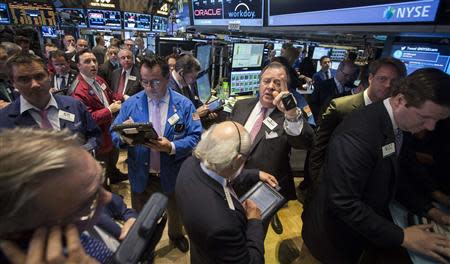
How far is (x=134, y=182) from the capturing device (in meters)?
2.28

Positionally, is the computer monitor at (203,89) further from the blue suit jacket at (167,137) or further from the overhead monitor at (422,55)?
the overhead monitor at (422,55)

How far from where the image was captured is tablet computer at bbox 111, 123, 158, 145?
1.77 metres

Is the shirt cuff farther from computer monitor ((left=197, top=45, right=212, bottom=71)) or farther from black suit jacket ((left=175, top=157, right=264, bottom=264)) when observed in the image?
computer monitor ((left=197, top=45, right=212, bottom=71))

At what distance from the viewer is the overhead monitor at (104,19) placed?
9.92 meters

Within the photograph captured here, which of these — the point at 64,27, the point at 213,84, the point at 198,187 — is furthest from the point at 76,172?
the point at 64,27

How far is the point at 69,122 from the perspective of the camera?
2.15 metres

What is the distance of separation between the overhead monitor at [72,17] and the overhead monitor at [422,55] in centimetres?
1060

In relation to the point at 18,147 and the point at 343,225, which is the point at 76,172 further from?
the point at 343,225

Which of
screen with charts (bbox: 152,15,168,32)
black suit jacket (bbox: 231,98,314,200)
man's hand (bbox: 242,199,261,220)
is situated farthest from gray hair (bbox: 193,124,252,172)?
screen with charts (bbox: 152,15,168,32)

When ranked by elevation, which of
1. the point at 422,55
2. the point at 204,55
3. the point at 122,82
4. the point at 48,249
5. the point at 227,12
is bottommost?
the point at 122,82

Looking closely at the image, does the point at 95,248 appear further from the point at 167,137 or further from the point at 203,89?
the point at 203,89

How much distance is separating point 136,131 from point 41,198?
121 centimetres

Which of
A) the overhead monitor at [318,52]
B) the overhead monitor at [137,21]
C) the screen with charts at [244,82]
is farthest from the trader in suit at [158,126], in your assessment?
the overhead monitor at [137,21]

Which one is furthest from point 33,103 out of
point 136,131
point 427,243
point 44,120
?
point 427,243
